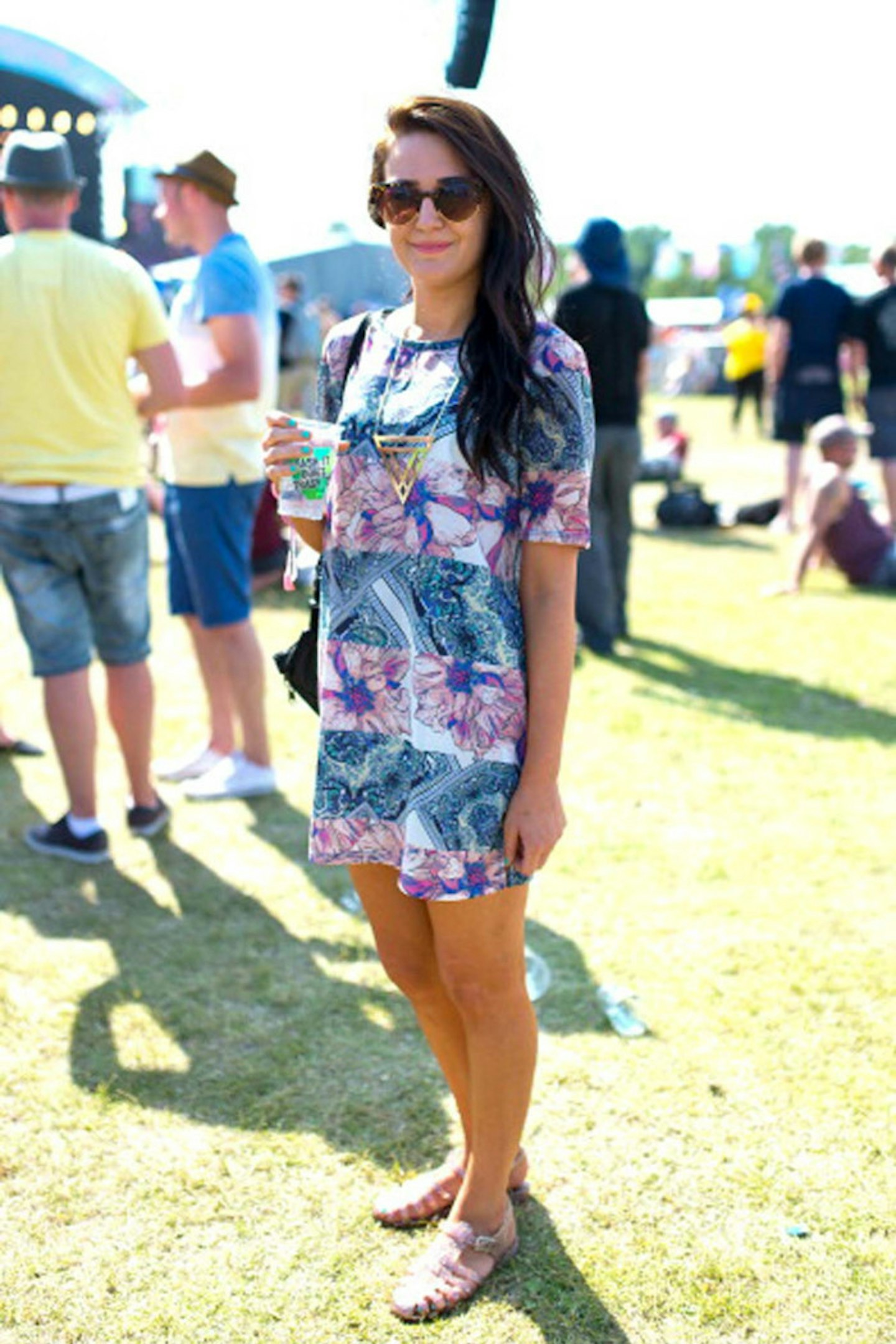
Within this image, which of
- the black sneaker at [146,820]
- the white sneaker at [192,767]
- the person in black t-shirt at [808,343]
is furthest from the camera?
the person in black t-shirt at [808,343]

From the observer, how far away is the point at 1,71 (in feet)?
14.6

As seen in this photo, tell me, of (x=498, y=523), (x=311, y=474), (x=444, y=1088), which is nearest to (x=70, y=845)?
(x=444, y=1088)

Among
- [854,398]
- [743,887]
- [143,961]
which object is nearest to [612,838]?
[743,887]

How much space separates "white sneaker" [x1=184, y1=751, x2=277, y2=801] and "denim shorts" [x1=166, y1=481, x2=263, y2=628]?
0.54 metres

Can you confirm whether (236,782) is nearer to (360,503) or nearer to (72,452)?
(72,452)

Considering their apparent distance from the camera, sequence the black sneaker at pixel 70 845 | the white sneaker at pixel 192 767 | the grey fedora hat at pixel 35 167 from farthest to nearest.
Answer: the white sneaker at pixel 192 767, the black sneaker at pixel 70 845, the grey fedora hat at pixel 35 167

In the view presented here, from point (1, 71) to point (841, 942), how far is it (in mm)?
3801

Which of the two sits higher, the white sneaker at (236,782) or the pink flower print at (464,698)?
the pink flower print at (464,698)

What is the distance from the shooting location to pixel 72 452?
3.81m

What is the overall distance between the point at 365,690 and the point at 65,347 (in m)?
2.09

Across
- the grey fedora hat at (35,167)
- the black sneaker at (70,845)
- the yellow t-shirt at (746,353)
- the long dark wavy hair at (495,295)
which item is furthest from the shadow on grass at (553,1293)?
the yellow t-shirt at (746,353)

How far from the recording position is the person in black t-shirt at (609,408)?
6.42m

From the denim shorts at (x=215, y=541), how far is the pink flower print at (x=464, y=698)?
8.00 ft

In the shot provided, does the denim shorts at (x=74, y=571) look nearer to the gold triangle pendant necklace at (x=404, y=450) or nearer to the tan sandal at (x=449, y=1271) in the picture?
the gold triangle pendant necklace at (x=404, y=450)
